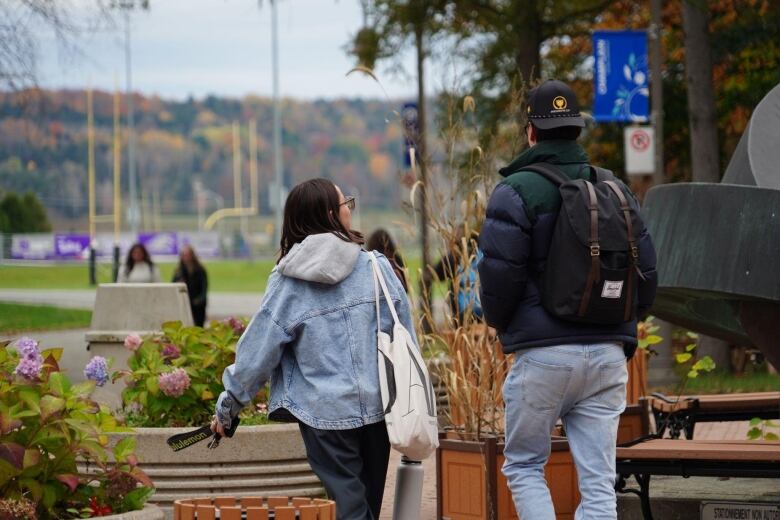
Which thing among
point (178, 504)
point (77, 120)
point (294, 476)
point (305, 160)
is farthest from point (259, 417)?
point (305, 160)

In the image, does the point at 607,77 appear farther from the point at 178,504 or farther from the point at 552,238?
the point at 178,504

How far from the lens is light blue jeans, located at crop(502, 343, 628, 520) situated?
519 cm

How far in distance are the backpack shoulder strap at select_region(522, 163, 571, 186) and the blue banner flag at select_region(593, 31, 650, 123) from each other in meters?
13.6

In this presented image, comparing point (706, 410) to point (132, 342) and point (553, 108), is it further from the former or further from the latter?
point (553, 108)

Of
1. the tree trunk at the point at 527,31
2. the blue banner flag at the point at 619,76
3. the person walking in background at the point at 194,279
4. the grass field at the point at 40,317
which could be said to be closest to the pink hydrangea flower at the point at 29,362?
the blue banner flag at the point at 619,76

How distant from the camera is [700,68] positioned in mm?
17672

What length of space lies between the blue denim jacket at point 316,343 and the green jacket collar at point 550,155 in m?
0.72

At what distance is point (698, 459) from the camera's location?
645 cm

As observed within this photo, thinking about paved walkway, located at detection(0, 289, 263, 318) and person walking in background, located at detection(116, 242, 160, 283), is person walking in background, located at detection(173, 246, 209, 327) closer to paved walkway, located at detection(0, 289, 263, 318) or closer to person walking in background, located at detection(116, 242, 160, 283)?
person walking in background, located at detection(116, 242, 160, 283)

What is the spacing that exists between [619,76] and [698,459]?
1294 centimetres

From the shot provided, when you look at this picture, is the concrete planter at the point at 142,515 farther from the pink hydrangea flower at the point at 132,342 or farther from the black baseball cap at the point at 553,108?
the pink hydrangea flower at the point at 132,342

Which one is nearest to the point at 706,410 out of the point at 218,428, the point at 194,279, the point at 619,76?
the point at 218,428

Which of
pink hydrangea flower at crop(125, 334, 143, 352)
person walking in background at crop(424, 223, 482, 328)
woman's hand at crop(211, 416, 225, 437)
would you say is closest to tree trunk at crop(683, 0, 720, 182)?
person walking in background at crop(424, 223, 482, 328)

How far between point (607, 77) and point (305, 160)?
5717 inches
